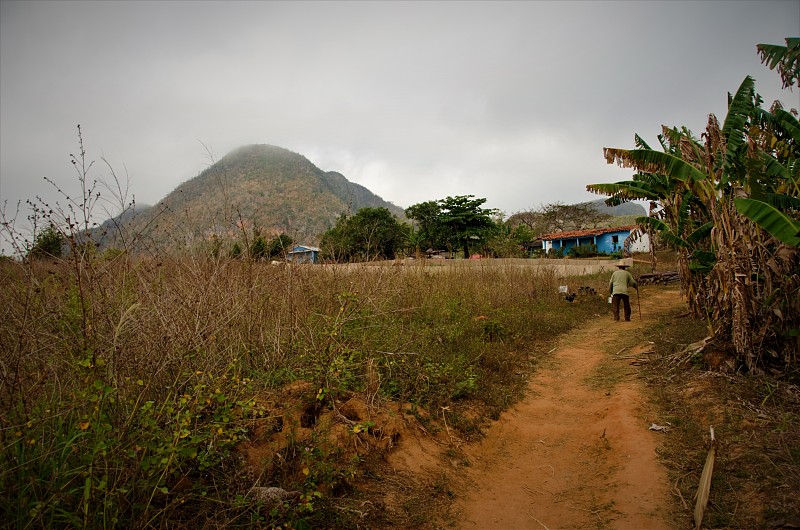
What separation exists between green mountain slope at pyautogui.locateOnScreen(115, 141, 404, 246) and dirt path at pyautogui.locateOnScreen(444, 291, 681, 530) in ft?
10.9

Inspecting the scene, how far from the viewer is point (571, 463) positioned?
3.64 m

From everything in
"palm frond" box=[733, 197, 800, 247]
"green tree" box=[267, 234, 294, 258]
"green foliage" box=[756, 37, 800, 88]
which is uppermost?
"green foliage" box=[756, 37, 800, 88]

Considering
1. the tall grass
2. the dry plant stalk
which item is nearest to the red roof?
the tall grass

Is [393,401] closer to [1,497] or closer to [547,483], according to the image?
[547,483]

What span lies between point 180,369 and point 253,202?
194 feet

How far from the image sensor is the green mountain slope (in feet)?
14.5

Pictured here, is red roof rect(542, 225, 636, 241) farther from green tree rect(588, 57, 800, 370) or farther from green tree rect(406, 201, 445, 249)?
green tree rect(588, 57, 800, 370)

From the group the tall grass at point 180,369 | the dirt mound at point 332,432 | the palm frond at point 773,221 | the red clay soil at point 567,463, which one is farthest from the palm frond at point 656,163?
the dirt mound at point 332,432

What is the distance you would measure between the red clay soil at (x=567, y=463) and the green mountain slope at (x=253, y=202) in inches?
123

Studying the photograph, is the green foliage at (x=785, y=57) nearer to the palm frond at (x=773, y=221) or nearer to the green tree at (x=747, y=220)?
the green tree at (x=747, y=220)

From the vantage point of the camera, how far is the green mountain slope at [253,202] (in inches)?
174

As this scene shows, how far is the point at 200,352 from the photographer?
9.08ft

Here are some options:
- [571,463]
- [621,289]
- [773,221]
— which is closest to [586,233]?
[621,289]

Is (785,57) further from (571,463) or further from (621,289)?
(571,463)
